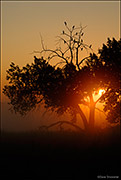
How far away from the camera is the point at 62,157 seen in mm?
22625

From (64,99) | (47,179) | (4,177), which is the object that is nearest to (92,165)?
(47,179)

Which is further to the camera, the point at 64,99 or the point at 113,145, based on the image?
the point at 64,99

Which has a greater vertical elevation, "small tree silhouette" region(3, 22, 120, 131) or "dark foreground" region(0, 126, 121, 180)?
"small tree silhouette" region(3, 22, 120, 131)

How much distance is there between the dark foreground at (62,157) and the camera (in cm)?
1864

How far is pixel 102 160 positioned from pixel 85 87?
12.0 m

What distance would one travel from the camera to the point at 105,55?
103 ft

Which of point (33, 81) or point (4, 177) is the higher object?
point (33, 81)

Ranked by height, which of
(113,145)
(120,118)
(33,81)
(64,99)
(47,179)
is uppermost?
(33,81)

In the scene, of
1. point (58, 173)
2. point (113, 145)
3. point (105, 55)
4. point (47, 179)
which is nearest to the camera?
point (47, 179)

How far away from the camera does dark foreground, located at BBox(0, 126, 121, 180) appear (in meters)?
18.6

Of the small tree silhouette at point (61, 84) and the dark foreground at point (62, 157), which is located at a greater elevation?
the small tree silhouette at point (61, 84)

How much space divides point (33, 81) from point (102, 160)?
1411 cm

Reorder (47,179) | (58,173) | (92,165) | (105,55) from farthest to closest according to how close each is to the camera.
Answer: (105,55) < (92,165) < (58,173) < (47,179)

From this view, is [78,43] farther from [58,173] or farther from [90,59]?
[58,173]
